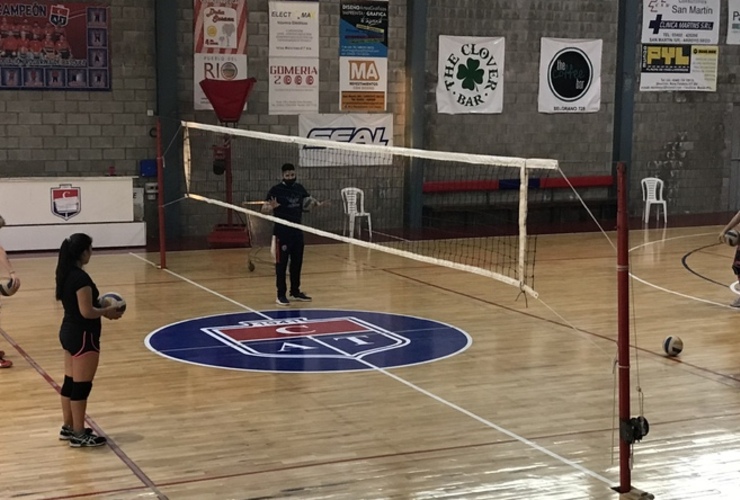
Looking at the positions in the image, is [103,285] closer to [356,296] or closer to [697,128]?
[356,296]

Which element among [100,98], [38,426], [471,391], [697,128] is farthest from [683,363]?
[697,128]

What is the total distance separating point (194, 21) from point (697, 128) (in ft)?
40.9

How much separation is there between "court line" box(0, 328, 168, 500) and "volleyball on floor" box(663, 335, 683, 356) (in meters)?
5.89

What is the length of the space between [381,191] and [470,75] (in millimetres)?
3250

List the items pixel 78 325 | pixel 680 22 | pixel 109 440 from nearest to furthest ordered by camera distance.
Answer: pixel 78 325 < pixel 109 440 < pixel 680 22

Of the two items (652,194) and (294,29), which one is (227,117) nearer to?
(294,29)

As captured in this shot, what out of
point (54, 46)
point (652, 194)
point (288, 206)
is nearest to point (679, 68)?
point (652, 194)

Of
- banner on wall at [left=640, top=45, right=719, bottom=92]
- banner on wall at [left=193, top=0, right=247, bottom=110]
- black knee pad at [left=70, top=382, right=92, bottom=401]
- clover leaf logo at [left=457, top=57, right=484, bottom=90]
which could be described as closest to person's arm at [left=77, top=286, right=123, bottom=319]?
black knee pad at [left=70, top=382, right=92, bottom=401]

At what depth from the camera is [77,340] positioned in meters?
7.56

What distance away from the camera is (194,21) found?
65.2 feet

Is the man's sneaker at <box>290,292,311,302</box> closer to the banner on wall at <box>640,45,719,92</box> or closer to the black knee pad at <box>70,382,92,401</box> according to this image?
the black knee pad at <box>70,382,92,401</box>

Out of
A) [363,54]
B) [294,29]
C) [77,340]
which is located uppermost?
[294,29]

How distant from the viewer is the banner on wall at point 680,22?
945 inches

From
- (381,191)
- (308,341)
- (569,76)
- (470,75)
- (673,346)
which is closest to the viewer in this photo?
(673,346)
